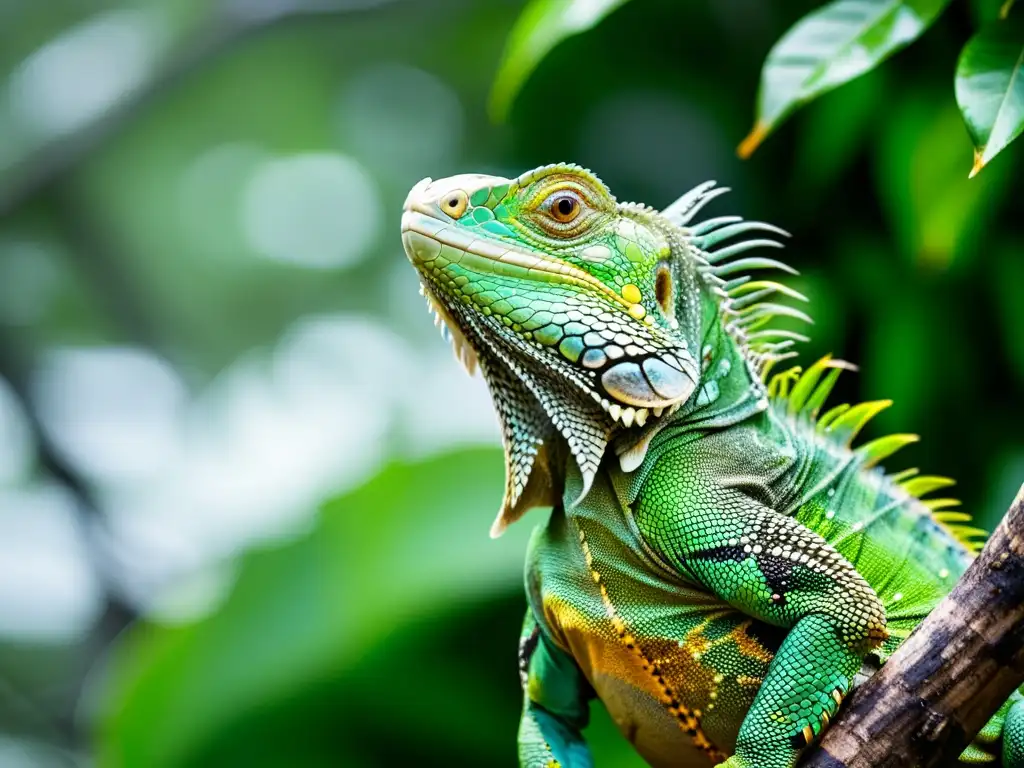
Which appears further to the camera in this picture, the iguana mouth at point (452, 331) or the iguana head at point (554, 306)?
the iguana mouth at point (452, 331)

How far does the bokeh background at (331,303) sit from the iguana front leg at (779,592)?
1688mm

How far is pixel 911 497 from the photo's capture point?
295cm

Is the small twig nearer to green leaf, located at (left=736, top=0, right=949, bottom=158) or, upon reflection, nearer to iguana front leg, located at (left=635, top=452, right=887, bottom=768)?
green leaf, located at (left=736, top=0, right=949, bottom=158)

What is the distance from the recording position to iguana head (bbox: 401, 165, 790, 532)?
2.48 m

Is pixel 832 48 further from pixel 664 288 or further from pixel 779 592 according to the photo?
pixel 779 592

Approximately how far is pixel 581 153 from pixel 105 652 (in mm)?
6001

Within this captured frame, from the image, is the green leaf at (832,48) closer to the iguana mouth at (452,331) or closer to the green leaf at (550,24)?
the green leaf at (550,24)

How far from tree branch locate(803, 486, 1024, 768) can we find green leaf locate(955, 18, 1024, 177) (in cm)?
88

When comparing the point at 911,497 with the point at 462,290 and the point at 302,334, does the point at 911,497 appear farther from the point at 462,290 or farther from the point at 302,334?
the point at 302,334

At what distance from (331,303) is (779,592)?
8.75m

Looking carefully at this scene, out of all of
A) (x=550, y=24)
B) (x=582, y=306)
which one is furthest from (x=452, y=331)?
(x=550, y=24)

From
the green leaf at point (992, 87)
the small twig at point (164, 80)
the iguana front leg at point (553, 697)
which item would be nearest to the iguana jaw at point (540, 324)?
the iguana front leg at point (553, 697)

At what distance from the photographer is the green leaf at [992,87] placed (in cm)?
246

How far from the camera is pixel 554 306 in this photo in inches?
98.5
